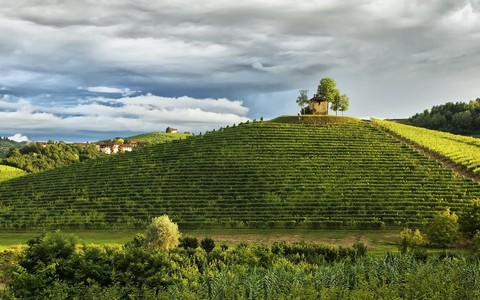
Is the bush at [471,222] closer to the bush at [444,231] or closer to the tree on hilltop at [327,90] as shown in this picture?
the bush at [444,231]

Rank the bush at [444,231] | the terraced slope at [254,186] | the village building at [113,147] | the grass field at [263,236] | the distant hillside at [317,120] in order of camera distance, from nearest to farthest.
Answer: the bush at [444,231] → the grass field at [263,236] → the terraced slope at [254,186] → the distant hillside at [317,120] → the village building at [113,147]

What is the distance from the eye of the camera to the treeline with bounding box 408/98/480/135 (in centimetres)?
11694

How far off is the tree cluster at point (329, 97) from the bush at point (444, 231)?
59.4 metres

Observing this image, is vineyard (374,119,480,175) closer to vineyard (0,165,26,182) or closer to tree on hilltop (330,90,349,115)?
tree on hilltop (330,90,349,115)

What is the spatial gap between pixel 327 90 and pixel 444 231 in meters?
62.9

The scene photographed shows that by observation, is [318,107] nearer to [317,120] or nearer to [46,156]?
[317,120]

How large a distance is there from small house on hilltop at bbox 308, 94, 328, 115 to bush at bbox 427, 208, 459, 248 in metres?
58.4

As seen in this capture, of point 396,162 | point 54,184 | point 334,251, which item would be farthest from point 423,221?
point 54,184

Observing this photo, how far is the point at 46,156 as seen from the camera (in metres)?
115

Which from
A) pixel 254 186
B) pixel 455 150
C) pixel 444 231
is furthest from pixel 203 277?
pixel 455 150

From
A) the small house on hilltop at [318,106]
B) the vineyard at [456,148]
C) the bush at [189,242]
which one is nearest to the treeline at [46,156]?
the small house on hilltop at [318,106]

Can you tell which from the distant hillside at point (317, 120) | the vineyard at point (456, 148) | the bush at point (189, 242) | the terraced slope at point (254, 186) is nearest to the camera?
the bush at point (189, 242)

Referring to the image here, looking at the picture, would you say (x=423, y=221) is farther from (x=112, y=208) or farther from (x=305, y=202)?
(x=112, y=208)

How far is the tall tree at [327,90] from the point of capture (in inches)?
3708
